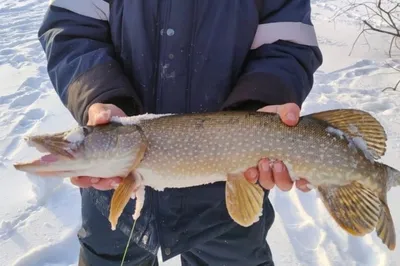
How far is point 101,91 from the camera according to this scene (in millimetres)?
1780

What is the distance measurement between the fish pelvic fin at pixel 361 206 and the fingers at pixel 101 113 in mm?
796

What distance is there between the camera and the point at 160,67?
5.89 ft

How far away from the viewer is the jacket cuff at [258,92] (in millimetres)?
1781

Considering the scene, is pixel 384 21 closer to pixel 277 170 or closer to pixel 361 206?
pixel 361 206

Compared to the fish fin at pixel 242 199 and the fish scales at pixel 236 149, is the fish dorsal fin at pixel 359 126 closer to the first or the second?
the fish scales at pixel 236 149

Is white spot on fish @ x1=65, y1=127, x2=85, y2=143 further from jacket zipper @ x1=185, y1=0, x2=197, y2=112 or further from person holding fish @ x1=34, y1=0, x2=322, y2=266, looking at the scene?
jacket zipper @ x1=185, y1=0, x2=197, y2=112

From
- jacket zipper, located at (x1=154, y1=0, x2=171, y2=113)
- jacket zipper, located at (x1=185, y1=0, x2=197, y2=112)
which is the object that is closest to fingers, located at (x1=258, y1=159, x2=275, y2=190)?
jacket zipper, located at (x1=185, y1=0, x2=197, y2=112)

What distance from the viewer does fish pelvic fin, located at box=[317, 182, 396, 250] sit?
5.59 feet

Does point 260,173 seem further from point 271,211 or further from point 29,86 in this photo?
point 29,86

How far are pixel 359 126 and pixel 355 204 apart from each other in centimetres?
29

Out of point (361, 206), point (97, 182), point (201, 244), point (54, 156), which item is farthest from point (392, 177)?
point (54, 156)

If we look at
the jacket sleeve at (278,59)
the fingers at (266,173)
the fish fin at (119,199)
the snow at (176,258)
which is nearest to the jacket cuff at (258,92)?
the jacket sleeve at (278,59)

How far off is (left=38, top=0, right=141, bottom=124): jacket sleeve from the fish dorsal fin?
724 mm

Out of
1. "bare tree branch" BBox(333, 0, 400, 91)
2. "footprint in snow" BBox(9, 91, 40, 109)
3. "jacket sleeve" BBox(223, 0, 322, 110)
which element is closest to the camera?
"jacket sleeve" BBox(223, 0, 322, 110)
